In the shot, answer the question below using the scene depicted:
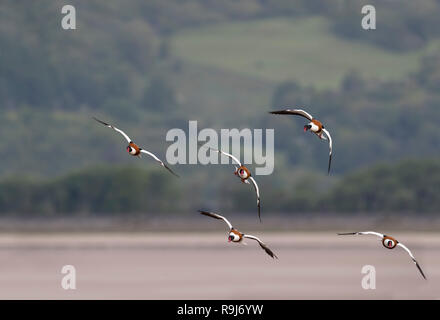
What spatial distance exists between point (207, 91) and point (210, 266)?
Result: 77.4 meters

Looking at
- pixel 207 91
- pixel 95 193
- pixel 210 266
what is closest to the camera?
pixel 210 266

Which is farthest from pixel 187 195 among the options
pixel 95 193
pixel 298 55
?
pixel 298 55

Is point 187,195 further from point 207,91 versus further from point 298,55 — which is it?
point 298,55

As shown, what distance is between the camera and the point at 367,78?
117 meters

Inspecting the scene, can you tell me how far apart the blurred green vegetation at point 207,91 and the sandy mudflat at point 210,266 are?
71.1 ft

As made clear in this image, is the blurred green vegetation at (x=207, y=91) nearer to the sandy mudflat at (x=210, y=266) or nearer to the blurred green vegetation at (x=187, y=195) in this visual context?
the blurred green vegetation at (x=187, y=195)

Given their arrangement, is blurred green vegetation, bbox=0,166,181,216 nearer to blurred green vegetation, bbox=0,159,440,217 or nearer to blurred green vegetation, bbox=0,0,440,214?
blurred green vegetation, bbox=0,159,440,217

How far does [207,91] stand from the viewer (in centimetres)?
12306

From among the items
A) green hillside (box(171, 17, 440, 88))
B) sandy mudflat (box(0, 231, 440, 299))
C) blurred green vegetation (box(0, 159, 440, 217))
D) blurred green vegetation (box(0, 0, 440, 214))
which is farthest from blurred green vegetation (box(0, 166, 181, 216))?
green hillside (box(171, 17, 440, 88))

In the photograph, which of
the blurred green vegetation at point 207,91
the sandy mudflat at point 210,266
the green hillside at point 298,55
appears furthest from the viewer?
the green hillside at point 298,55

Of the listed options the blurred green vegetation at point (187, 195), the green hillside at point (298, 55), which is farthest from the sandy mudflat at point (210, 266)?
the green hillside at point (298, 55)

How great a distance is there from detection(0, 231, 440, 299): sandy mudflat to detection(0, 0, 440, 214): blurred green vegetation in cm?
2168

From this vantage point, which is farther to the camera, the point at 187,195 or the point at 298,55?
the point at 298,55

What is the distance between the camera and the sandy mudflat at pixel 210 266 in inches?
1511
